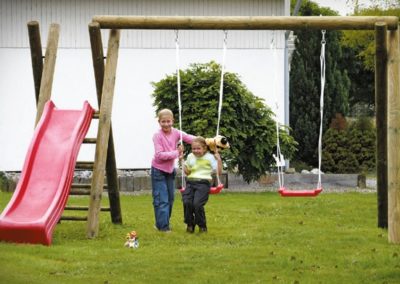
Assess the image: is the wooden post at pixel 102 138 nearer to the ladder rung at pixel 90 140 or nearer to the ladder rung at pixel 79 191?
the ladder rung at pixel 90 140

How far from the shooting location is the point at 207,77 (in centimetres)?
2180

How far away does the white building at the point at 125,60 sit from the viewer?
86.4ft

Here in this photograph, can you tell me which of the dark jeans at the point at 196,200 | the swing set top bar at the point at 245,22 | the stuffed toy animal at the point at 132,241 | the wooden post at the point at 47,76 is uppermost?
the swing set top bar at the point at 245,22

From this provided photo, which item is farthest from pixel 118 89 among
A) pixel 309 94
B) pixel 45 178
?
pixel 45 178

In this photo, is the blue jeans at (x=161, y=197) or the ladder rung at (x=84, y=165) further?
the blue jeans at (x=161, y=197)

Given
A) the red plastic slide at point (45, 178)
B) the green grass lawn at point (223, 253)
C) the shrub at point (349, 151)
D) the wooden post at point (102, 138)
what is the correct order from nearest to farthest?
the green grass lawn at point (223, 253), the red plastic slide at point (45, 178), the wooden post at point (102, 138), the shrub at point (349, 151)

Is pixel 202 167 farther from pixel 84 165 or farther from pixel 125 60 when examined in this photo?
pixel 125 60

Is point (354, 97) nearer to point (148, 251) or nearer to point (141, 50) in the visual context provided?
point (141, 50)

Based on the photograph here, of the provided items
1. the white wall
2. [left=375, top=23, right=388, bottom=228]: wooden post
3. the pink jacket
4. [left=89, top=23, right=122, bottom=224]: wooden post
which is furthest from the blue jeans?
the white wall

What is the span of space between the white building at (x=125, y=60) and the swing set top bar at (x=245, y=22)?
42.7 feet

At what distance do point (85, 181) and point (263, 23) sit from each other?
410 inches

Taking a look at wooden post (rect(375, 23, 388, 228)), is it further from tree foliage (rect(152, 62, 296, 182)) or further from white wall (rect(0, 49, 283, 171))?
white wall (rect(0, 49, 283, 171))

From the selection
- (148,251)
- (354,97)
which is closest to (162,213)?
(148,251)

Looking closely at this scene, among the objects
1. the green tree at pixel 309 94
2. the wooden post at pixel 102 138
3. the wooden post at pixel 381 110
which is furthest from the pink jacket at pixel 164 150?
the green tree at pixel 309 94
